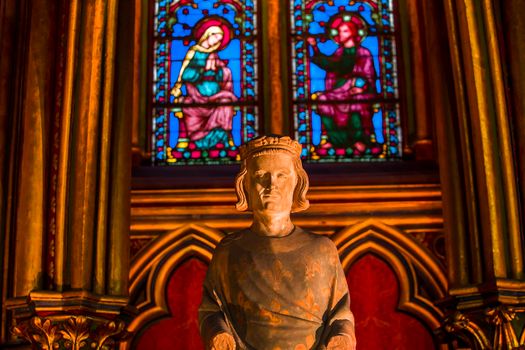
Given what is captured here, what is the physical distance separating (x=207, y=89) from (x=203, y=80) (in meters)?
0.08

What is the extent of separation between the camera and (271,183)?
13.5ft

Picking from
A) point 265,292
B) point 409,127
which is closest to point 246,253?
point 265,292

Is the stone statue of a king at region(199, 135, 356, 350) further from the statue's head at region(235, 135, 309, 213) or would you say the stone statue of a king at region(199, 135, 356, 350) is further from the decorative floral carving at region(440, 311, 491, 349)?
the decorative floral carving at region(440, 311, 491, 349)

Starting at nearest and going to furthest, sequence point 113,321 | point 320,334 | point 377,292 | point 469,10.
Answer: point 320,334 < point 113,321 < point 469,10 < point 377,292

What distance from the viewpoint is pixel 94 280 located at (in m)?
5.61

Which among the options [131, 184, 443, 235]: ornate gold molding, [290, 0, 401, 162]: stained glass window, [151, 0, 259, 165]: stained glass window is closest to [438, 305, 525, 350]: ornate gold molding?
[131, 184, 443, 235]: ornate gold molding

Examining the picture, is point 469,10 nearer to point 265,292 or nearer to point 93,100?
point 93,100

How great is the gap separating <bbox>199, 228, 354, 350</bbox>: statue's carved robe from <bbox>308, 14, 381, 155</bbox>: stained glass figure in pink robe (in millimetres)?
3260

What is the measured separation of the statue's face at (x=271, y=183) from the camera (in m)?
4.11

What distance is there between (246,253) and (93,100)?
2.14 metres

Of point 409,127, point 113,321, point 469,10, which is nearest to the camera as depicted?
point 113,321

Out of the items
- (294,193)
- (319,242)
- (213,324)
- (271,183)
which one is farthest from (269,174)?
(213,324)

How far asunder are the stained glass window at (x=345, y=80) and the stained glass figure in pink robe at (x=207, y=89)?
486mm

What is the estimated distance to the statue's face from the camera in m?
4.11
